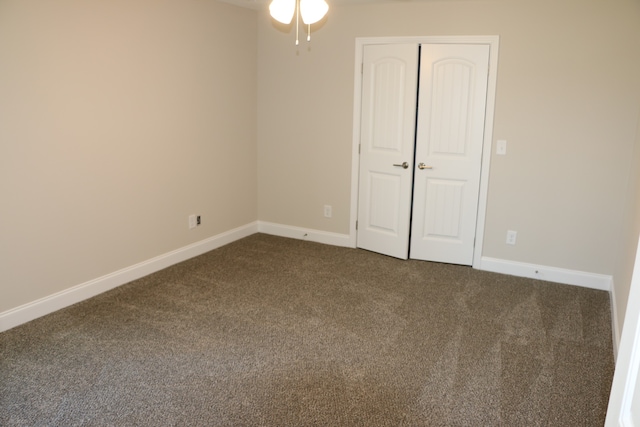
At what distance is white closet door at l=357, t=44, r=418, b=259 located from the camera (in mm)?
4543

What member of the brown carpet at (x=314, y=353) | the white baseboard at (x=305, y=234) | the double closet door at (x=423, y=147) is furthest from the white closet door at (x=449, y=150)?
the white baseboard at (x=305, y=234)

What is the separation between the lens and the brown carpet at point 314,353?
2.50 metres

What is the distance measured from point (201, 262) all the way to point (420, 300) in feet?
6.57

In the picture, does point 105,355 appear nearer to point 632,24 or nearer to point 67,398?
point 67,398

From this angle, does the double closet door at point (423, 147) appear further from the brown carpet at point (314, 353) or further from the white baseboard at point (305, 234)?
the brown carpet at point (314, 353)

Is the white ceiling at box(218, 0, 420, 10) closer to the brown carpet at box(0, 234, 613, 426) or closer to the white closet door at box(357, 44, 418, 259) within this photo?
the white closet door at box(357, 44, 418, 259)

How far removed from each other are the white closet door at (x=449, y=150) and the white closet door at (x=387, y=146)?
9cm

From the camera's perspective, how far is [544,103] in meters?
4.09

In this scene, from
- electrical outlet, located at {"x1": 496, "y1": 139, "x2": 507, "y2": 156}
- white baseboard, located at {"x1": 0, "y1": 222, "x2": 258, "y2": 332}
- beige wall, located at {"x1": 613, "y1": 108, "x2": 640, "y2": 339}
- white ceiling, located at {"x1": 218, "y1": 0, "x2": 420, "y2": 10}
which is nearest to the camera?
beige wall, located at {"x1": 613, "y1": 108, "x2": 640, "y2": 339}

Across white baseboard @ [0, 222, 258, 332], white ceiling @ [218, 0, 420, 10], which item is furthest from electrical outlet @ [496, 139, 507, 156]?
white baseboard @ [0, 222, 258, 332]

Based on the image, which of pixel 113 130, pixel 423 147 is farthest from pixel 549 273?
pixel 113 130

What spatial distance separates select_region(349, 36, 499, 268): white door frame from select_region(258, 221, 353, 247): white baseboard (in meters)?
0.11

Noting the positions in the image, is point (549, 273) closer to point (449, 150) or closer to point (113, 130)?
point (449, 150)

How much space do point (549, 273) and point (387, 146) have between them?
5.94 feet
